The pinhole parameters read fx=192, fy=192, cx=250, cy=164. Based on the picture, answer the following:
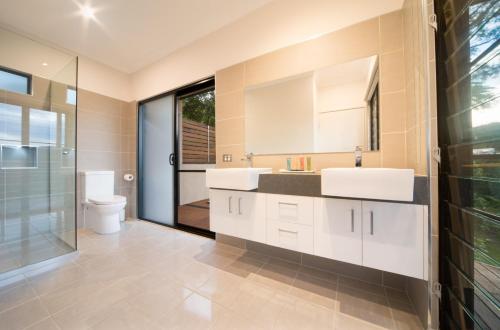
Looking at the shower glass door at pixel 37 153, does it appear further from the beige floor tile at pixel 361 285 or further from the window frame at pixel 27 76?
the beige floor tile at pixel 361 285

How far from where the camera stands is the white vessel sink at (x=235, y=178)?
149cm

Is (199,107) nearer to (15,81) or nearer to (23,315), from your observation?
(15,81)

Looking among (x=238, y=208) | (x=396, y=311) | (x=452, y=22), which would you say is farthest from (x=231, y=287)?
(x=452, y=22)

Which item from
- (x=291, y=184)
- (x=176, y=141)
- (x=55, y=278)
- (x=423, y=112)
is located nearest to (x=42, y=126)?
(x=176, y=141)

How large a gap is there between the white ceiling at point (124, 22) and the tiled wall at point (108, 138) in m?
0.72

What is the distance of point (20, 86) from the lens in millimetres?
2145

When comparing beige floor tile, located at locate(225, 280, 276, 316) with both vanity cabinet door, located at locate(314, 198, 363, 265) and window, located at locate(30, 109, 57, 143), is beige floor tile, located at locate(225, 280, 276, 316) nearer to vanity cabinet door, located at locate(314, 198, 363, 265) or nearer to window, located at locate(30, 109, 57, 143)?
vanity cabinet door, located at locate(314, 198, 363, 265)

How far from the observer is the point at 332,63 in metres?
1.62

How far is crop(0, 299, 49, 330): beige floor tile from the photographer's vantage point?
109 centimetres

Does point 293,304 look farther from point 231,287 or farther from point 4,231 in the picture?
point 4,231

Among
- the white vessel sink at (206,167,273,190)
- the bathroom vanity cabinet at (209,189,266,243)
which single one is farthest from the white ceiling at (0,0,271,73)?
the bathroom vanity cabinet at (209,189,266,243)

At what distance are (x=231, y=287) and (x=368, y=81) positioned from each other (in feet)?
6.33

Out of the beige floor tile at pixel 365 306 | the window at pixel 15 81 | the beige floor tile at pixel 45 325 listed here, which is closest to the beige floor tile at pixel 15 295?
the beige floor tile at pixel 45 325

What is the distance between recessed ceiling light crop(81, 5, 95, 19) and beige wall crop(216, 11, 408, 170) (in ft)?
4.74
